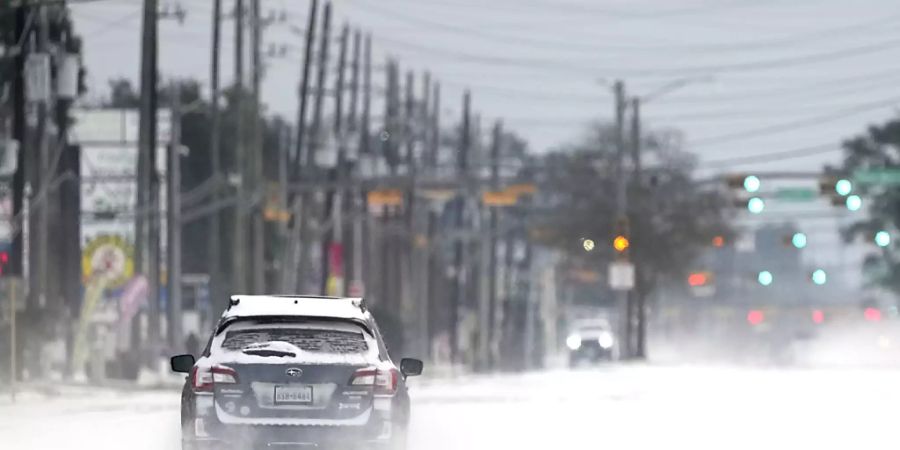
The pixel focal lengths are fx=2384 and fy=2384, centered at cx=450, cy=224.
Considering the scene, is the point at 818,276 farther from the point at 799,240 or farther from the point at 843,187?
the point at 843,187

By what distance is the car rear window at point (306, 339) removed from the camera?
804 inches

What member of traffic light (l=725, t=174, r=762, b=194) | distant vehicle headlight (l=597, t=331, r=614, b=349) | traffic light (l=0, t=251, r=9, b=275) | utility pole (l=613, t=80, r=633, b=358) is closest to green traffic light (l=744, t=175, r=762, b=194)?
traffic light (l=725, t=174, r=762, b=194)

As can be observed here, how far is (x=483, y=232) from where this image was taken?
103 meters

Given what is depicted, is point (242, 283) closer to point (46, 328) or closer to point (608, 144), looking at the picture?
point (46, 328)

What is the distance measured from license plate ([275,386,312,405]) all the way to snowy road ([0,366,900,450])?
23.9 feet

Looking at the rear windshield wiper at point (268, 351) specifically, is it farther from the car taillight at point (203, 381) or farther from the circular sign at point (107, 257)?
the circular sign at point (107, 257)

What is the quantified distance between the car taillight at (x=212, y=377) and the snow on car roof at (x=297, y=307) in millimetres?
546

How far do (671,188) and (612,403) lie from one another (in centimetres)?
9175

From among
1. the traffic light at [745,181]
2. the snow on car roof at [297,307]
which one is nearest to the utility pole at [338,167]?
the traffic light at [745,181]

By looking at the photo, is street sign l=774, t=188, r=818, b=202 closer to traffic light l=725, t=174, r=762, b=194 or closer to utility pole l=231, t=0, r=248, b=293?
traffic light l=725, t=174, r=762, b=194

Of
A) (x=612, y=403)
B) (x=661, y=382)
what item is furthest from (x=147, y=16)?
(x=612, y=403)

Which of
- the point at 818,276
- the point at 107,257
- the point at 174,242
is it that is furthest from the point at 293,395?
the point at 818,276

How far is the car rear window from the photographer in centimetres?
2042

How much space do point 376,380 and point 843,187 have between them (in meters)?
46.9
